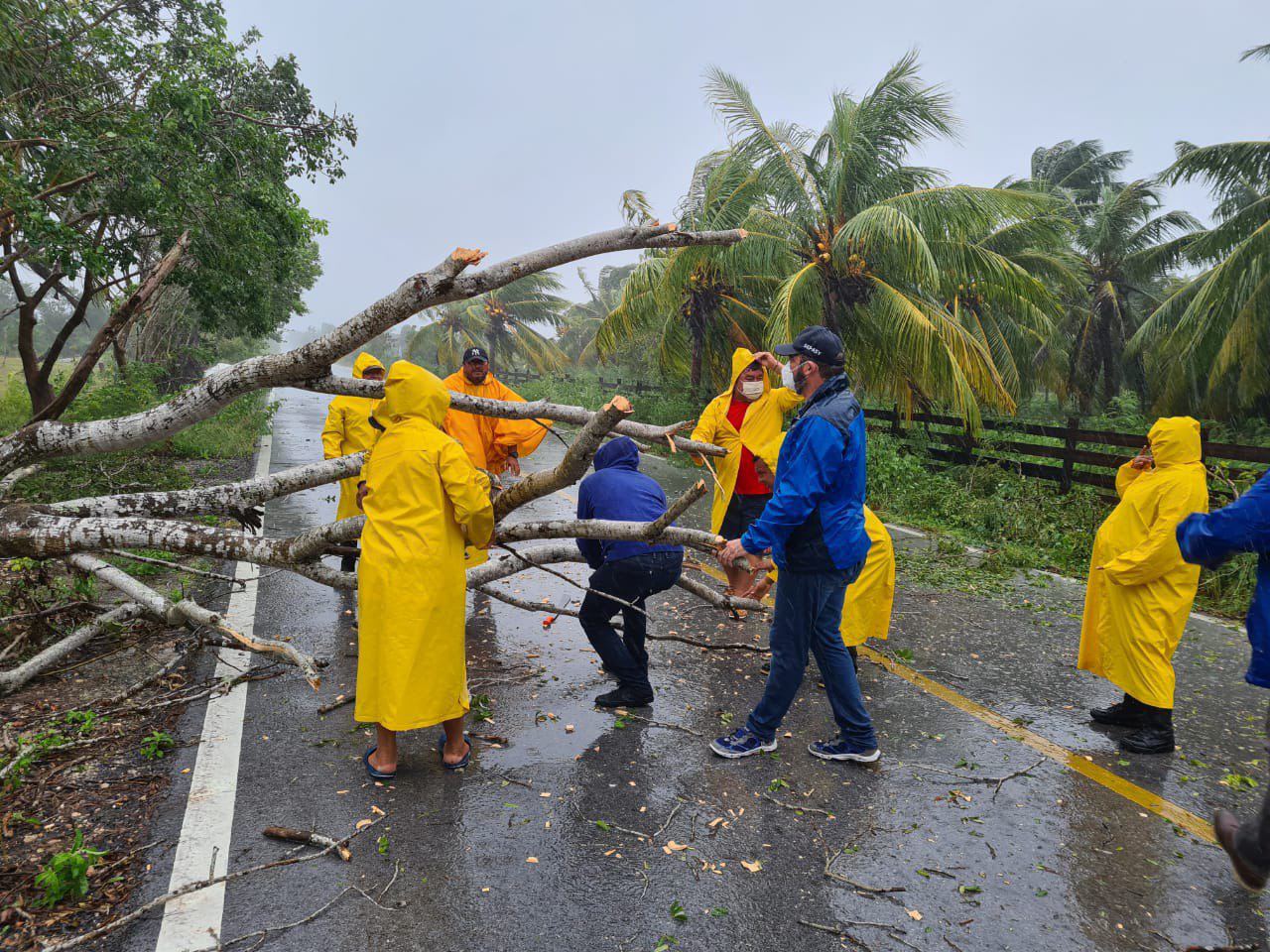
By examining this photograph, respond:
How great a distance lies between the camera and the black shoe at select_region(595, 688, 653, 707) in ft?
14.3

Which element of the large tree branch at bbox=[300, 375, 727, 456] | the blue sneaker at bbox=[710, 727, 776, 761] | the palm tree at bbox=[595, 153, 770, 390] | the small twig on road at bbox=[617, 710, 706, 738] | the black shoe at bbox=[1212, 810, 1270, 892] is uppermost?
the palm tree at bbox=[595, 153, 770, 390]

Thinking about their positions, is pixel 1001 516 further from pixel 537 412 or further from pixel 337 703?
pixel 337 703

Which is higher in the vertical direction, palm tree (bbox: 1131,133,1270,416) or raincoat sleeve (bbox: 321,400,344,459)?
palm tree (bbox: 1131,133,1270,416)

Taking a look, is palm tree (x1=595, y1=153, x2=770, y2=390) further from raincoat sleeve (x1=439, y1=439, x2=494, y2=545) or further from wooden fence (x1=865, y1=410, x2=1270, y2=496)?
raincoat sleeve (x1=439, y1=439, x2=494, y2=545)

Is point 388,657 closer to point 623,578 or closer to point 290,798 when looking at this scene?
point 290,798

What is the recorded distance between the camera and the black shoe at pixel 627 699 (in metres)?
4.34

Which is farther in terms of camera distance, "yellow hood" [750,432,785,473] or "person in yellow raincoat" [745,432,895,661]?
"yellow hood" [750,432,785,473]

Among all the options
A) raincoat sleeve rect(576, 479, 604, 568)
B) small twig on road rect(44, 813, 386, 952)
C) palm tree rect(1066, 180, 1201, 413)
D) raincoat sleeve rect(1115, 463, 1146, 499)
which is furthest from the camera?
palm tree rect(1066, 180, 1201, 413)

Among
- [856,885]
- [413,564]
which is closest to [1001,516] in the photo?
[856,885]

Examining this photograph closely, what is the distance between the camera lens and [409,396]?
139 inches

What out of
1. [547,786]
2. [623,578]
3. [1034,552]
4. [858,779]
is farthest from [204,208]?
[1034,552]

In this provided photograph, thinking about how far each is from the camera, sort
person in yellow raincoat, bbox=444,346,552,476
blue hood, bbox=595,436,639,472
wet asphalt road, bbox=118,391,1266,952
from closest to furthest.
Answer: wet asphalt road, bbox=118,391,1266,952 < blue hood, bbox=595,436,639,472 < person in yellow raincoat, bbox=444,346,552,476

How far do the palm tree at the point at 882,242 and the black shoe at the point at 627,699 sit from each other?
8515 millimetres

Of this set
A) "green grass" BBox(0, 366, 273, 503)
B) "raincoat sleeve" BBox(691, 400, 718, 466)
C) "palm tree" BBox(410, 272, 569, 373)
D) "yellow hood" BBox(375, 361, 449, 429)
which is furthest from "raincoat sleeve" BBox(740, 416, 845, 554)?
"palm tree" BBox(410, 272, 569, 373)
